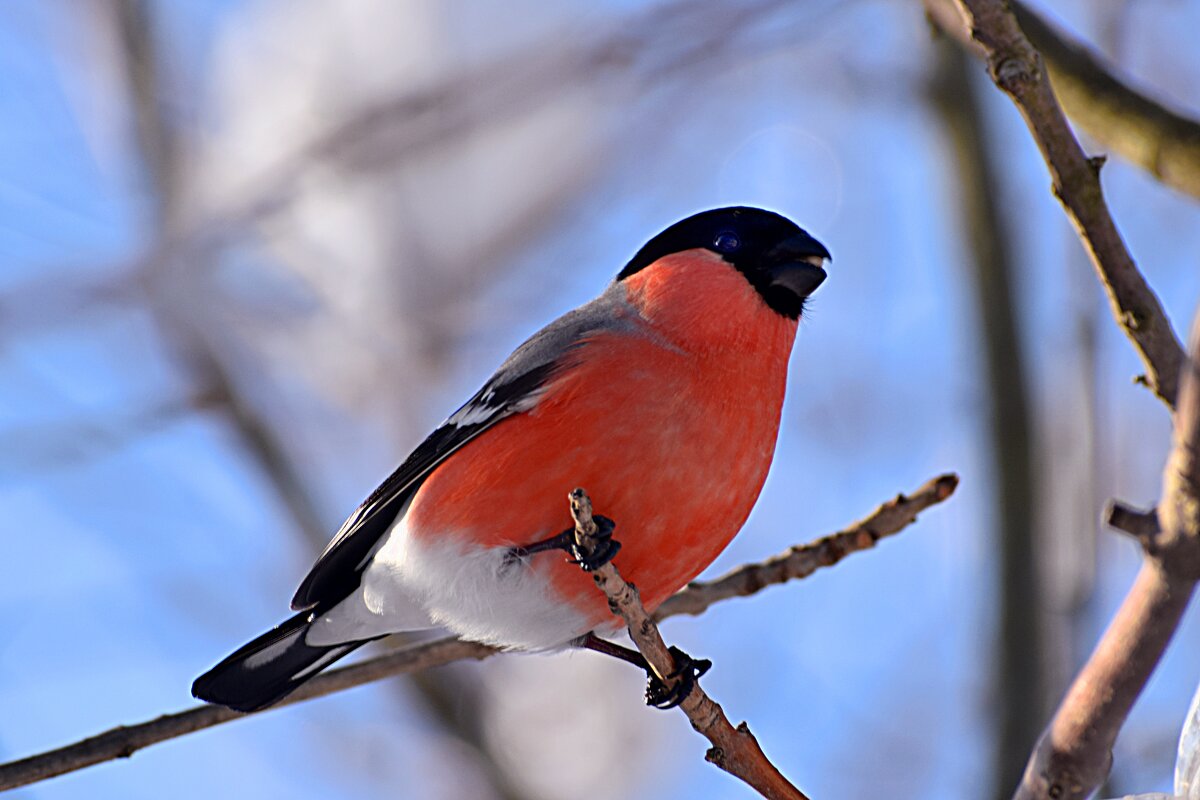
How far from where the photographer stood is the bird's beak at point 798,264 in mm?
3871

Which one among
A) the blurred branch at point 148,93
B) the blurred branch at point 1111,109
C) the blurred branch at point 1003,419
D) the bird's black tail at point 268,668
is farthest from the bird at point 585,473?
the blurred branch at point 148,93

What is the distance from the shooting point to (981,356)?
5586 mm

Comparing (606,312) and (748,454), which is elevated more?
(606,312)

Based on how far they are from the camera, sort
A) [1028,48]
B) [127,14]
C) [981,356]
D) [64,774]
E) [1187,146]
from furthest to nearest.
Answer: [127,14], [981,356], [1187,146], [64,774], [1028,48]

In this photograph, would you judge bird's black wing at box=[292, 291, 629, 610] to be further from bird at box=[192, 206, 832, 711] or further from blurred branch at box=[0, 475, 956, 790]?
blurred branch at box=[0, 475, 956, 790]

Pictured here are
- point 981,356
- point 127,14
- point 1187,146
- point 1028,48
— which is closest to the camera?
point 1028,48

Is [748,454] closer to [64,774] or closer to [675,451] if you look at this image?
[675,451]

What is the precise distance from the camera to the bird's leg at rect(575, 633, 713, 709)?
299 cm

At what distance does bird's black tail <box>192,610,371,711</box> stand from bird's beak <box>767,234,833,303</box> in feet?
5.54

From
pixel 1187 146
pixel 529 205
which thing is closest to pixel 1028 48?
pixel 1187 146

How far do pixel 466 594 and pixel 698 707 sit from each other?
1024 mm

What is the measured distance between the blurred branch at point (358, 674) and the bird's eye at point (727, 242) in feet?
3.19

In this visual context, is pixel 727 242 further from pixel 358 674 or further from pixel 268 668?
pixel 268 668

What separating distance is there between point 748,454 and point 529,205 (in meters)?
4.66
